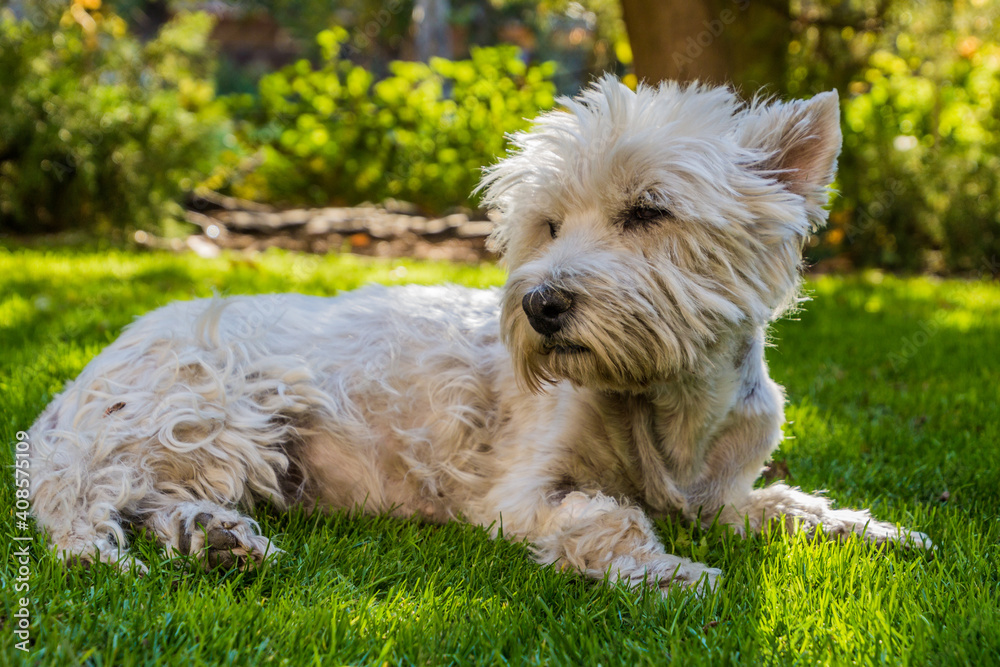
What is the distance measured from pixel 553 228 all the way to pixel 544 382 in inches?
23.0

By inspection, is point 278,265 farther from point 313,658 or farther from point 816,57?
point 313,658

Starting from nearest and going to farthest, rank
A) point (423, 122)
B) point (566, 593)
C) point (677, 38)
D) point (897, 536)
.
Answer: point (566, 593) < point (897, 536) < point (677, 38) < point (423, 122)

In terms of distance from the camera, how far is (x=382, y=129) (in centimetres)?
1273

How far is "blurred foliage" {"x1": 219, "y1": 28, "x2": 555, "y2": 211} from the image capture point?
12633 mm

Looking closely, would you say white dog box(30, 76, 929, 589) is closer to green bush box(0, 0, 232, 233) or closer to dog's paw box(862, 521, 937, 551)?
dog's paw box(862, 521, 937, 551)

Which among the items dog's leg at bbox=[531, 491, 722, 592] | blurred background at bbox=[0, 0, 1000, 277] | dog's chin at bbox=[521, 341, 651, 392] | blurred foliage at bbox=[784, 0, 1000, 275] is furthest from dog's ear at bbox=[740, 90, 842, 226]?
blurred foliage at bbox=[784, 0, 1000, 275]

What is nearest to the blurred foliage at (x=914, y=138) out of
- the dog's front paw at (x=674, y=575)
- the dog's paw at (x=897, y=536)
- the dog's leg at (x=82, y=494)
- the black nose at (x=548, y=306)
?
the dog's paw at (x=897, y=536)

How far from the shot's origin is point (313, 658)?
2059 mm

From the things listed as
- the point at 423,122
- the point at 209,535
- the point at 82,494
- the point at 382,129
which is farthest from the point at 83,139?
the point at 209,535

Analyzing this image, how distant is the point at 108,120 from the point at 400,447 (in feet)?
24.6

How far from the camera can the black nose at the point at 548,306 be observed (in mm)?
2591

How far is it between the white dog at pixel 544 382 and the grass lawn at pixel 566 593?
0.16 metres

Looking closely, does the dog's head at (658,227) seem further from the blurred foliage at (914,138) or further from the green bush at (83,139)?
the green bush at (83,139)

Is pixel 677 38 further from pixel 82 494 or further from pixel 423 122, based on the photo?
pixel 423 122
